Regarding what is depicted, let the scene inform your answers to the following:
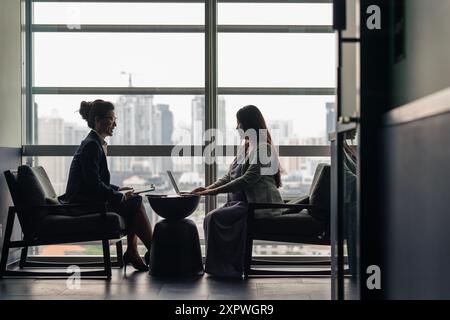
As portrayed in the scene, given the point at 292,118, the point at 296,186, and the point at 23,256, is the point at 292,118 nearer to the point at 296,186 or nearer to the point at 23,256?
the point at 296,186

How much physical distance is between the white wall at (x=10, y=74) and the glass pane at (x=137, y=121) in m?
0.28

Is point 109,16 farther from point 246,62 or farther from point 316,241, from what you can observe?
point 316,241

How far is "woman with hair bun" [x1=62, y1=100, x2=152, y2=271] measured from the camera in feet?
16.6

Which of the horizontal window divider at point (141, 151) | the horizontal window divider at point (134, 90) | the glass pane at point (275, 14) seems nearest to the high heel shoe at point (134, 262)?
the horizontal window divider at point (141, 151)

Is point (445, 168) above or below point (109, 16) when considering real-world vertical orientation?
below

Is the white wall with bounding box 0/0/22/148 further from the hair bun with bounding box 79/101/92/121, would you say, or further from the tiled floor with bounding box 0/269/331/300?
the tiled floor with bounding box 0/269/331/300

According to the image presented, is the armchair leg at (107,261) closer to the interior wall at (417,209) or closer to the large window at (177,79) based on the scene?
the large window at (177,79)

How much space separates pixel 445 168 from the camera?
230 cm

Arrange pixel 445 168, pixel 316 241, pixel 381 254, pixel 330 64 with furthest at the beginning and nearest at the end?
pixel 330 64 → pixel 316 241 → pixel 381 254 → pixel 445 168

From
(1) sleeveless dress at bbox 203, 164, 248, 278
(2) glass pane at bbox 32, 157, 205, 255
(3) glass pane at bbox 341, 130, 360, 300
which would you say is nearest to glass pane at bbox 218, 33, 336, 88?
(2) glass pane at bbox 32, 157, 205, 255

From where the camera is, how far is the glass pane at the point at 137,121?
5.95 meters

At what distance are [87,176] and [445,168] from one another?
3279 mm
